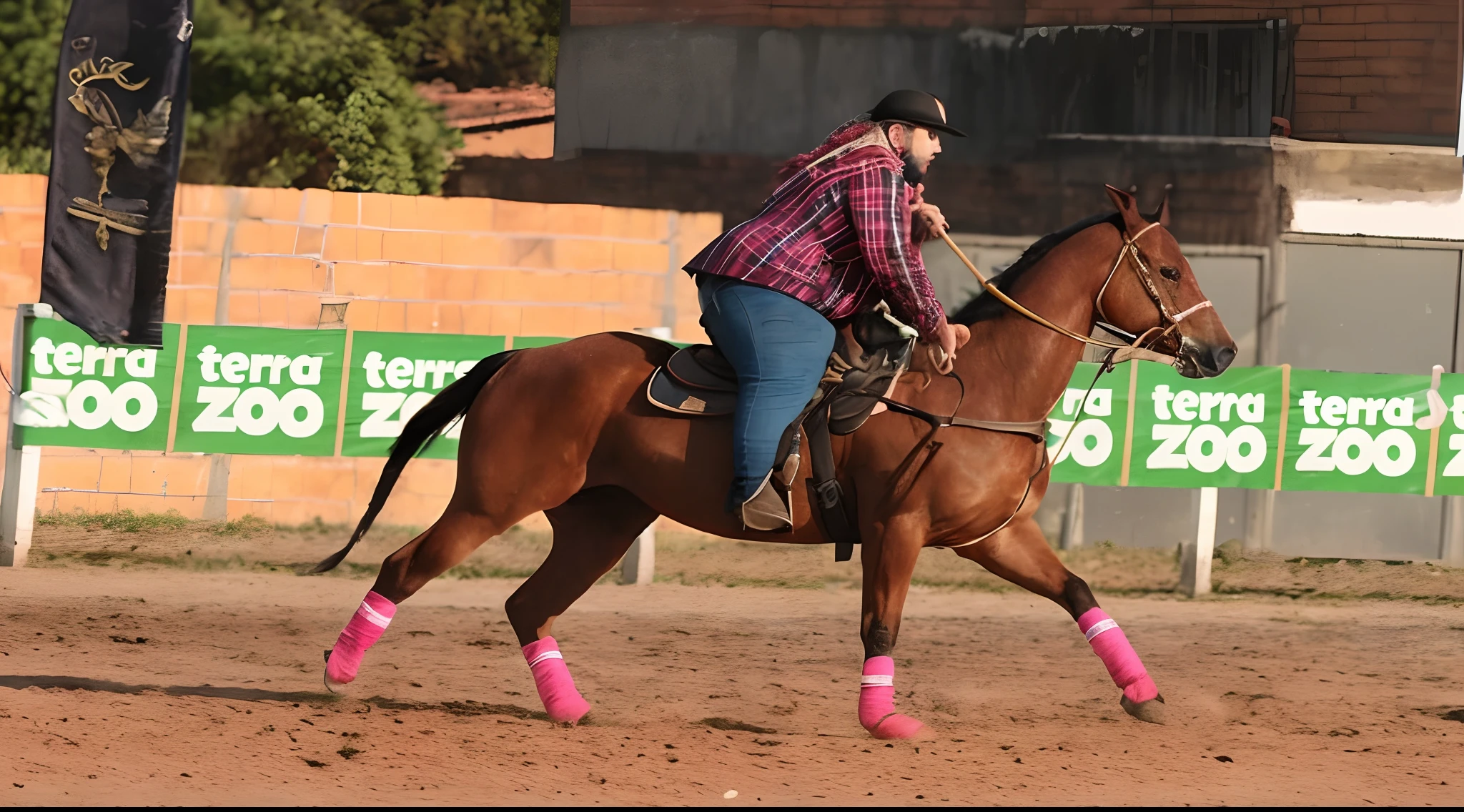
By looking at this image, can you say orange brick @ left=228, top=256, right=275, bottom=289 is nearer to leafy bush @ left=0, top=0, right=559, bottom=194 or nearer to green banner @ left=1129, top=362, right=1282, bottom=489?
leafy bush @ left=0, top=0, right=559, bottom=194

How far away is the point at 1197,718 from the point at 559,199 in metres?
10.2

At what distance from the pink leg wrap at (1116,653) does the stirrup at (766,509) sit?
130 cm

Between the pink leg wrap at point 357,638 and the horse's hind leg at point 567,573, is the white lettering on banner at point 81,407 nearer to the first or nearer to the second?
the pink leg wrap at point 357,638

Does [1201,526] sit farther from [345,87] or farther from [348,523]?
[345,87]

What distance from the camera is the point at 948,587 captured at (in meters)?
11.3

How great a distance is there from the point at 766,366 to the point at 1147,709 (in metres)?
2.11

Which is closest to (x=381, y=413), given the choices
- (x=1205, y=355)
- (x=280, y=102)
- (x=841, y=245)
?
(x=841, y=245)

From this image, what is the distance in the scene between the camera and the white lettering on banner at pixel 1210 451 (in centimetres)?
1080

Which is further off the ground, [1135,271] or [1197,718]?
[1135,271]

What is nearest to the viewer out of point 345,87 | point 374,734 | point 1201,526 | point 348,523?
point 374,734

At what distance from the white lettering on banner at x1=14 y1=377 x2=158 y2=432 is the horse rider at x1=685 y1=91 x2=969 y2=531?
5.87 meters

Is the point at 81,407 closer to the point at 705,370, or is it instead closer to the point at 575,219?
the point at 575,219

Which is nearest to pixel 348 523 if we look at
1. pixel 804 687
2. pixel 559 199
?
pixel 559 199

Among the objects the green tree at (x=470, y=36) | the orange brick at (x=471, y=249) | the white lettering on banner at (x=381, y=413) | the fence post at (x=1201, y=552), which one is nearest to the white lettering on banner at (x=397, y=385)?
the white lettering on banner at (x=381, y=413)
